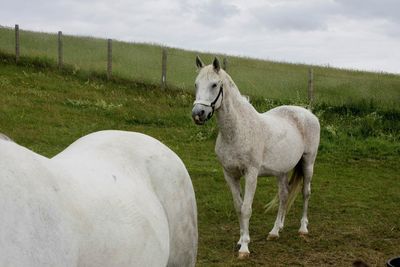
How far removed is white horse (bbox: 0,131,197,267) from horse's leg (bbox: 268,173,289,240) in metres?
4.29

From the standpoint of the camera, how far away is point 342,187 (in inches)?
360

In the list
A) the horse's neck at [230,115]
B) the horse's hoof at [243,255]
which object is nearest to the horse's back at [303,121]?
the horse's neck at [230,115]

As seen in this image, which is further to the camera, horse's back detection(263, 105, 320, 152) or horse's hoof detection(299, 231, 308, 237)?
horse's back detection(263, 105, 320, 152)

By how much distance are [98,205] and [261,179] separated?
7.94m

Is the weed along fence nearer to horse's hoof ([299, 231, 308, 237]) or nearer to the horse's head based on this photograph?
horse's hoof ([299, 231, 308, 237])

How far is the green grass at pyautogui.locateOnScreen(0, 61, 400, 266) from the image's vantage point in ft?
20.8

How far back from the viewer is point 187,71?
18.4 metres

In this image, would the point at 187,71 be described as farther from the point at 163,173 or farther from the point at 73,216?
the point at 73,216

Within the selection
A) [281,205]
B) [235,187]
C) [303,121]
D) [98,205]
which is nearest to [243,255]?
[235,187]

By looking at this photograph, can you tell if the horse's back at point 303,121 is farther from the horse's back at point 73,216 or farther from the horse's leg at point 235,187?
the horse's back at point 73,216

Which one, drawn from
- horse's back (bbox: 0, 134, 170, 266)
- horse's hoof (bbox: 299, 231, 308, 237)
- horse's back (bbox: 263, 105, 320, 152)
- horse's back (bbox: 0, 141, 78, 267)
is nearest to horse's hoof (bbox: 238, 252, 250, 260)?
horse's hoof (bbox: 299, 231, 308, 237)

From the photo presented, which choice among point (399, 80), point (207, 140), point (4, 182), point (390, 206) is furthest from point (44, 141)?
point (399, 80)

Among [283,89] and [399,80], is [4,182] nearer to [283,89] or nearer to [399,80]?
[283,89]

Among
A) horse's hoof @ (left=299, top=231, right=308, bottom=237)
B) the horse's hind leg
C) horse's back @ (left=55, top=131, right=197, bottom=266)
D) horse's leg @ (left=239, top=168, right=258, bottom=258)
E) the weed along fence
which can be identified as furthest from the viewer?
the weed along fence
